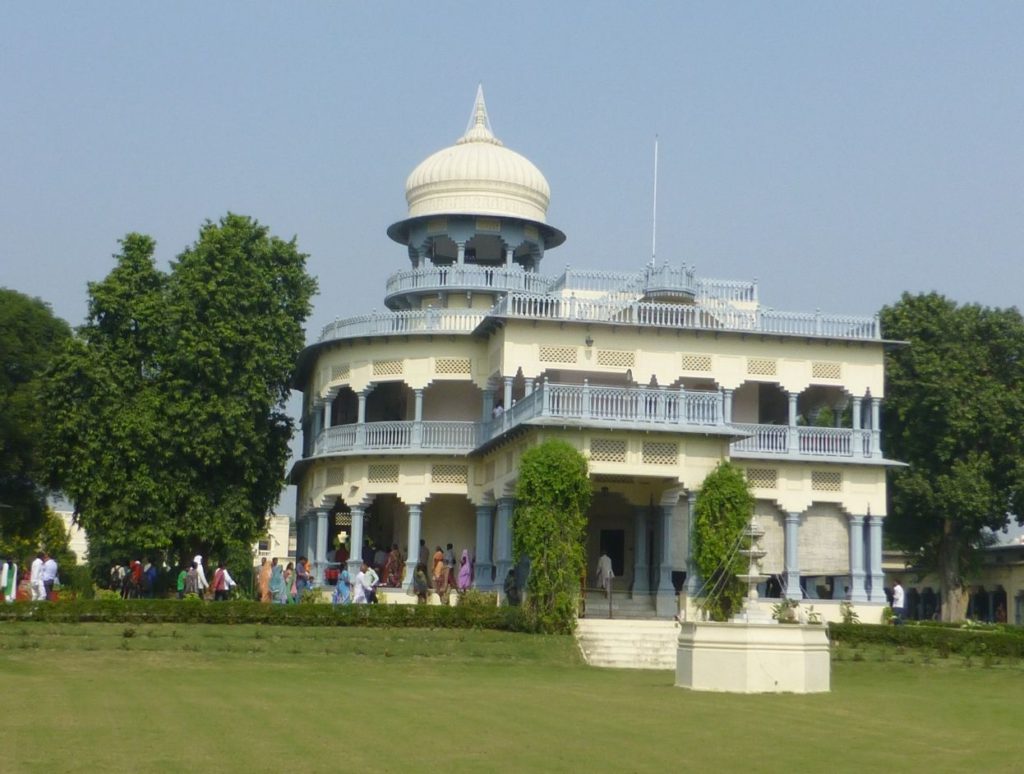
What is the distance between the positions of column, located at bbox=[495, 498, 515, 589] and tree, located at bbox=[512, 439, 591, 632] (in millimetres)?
3950

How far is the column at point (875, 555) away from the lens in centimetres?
3947

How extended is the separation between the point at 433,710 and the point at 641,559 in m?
20.2

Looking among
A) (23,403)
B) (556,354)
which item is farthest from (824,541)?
(23,403)

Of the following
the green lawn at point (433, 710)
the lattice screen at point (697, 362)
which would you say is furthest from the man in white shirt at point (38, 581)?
the lattice screen at point (697, 362)

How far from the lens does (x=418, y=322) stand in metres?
41.3

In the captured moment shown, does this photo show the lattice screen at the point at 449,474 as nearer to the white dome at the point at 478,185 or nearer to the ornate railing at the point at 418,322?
the ornate railing at the point at 418,322

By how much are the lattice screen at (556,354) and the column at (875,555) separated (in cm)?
924

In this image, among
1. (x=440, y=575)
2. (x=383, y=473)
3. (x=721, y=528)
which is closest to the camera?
(x=721, y=528)

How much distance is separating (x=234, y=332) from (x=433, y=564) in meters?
7.95

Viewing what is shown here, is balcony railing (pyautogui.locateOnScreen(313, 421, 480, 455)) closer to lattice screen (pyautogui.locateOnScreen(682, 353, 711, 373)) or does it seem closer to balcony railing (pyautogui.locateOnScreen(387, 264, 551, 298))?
balcony railing (pyautogui.locateOnScreen(387, 264, 551, 298))

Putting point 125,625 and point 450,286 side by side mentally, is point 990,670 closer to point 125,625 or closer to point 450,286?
point 125,625

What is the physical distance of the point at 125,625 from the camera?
2919 centimetres

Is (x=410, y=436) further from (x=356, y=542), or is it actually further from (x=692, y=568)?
(x=692, y=568)

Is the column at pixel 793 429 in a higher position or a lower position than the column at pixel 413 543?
Answer: higher
